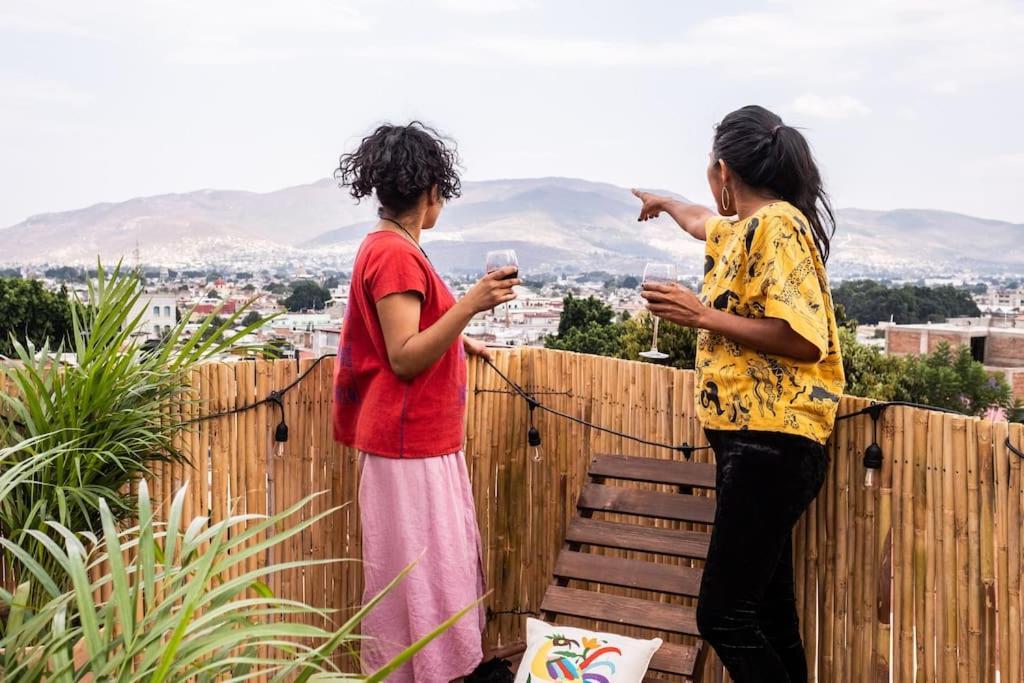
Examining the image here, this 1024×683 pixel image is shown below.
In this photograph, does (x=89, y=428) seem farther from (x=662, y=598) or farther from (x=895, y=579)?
(x=895, y=579)

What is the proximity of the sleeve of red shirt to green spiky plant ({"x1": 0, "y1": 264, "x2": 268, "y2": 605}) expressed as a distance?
41 cm

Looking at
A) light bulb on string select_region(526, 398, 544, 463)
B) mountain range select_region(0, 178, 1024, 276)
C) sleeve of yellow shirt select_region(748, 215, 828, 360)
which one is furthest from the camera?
mountain range select_region(0, 178, 1024, 276)

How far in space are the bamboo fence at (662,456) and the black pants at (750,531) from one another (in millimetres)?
277

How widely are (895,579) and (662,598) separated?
0.92 m

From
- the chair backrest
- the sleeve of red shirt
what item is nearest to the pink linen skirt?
the chair backrest

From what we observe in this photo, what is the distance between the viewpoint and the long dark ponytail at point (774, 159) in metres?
2.19

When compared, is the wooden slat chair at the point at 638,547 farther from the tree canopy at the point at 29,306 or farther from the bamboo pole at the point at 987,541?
the tree canopy at the point at 29,306

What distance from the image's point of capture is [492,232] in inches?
2921

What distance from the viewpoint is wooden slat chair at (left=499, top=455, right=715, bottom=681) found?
110 inches

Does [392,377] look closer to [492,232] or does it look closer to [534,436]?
[534,436]

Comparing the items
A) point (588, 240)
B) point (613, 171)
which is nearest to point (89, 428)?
point (588, 240)

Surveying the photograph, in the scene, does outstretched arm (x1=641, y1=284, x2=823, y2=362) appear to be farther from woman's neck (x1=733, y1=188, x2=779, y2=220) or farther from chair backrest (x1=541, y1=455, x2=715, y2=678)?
chair backrest (x1=541, y1=455, x2=715, y2=678)

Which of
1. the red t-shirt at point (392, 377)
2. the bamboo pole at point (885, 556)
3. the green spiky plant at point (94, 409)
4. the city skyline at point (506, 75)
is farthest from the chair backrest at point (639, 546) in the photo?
the city skyline at point (506, 75)

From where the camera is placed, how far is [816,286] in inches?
82.9
